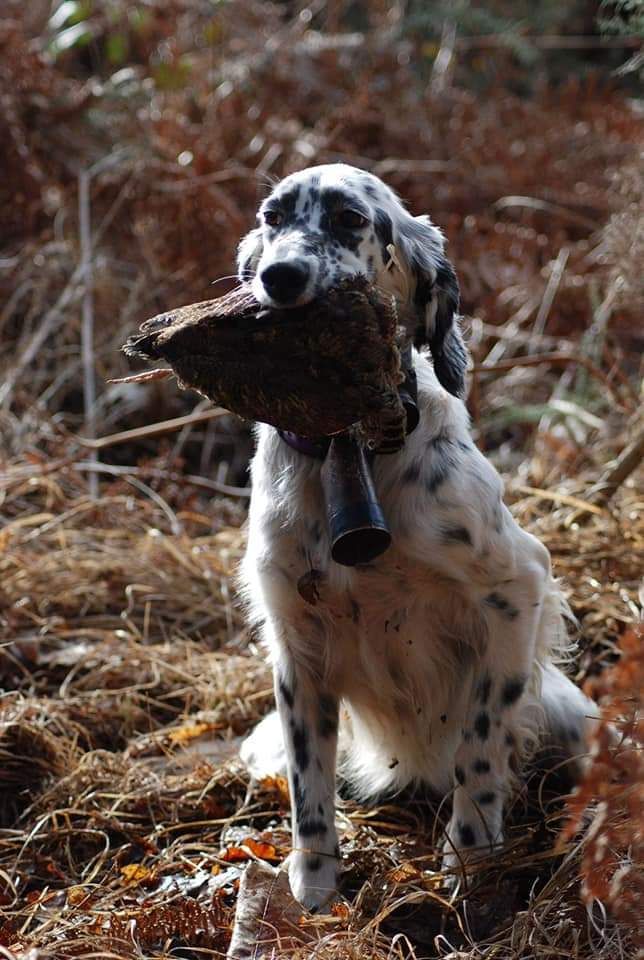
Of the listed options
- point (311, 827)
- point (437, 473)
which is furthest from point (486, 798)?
point (437, 473)

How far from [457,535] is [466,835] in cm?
81

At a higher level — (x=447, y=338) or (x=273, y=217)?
(x=273, y=217)

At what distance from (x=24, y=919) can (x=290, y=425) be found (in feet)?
4.60

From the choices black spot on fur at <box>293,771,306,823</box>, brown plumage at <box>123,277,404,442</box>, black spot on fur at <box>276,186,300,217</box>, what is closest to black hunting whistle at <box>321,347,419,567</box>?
brown plumage at <box>123,277,404,442</box>

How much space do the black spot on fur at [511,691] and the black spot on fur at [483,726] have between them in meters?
0.06

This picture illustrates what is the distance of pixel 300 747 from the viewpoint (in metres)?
3.22

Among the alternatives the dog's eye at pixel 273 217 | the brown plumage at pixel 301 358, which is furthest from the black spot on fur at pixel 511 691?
the dog's eye at pixel 273 217

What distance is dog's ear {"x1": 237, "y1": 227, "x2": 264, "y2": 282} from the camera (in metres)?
3.15

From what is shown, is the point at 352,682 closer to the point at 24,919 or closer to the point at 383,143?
the point at 24,919

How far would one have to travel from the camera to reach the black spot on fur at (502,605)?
3057 mm

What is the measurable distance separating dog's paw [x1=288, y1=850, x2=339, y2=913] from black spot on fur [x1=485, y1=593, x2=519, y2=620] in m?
0.77

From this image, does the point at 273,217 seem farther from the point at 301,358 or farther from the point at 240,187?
the point at 240,187

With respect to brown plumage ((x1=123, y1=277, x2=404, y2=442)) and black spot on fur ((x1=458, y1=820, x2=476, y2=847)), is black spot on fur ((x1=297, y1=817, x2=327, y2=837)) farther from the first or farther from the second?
brown plumage ((x1=123, y1=277, x2=404, y2=442))

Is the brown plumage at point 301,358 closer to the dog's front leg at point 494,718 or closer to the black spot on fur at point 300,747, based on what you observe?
the dog's front leg at point 494,718
